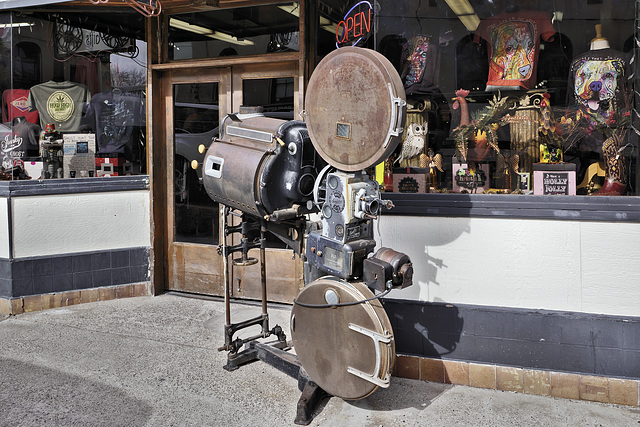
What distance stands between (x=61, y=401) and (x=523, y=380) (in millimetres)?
3238

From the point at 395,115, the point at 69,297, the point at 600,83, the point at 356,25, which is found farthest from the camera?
the point at 69,297

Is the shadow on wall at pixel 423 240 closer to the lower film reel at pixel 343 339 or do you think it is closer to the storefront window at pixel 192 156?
the lower film reel at pixel 343 339

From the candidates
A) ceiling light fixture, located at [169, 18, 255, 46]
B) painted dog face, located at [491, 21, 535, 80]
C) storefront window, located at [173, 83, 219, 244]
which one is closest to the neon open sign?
painted dog face, located at [491, 21, 535, 80]

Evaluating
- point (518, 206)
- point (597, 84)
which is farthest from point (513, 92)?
point (518, 206)

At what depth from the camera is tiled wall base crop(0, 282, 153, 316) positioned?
225 inches

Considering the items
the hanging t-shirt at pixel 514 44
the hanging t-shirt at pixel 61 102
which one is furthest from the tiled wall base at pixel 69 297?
the hanging t-shirt at pixel 514 44

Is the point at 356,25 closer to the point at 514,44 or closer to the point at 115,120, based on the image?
the point at 514,44

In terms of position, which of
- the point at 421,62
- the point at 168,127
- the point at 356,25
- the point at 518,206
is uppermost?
the point at 356,25

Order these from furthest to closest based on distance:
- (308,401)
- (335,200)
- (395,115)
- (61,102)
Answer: (61,102) → (308,401) → (335,200) → (395,115)

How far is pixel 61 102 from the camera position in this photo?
622 centimetres

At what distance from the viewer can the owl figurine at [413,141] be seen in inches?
174

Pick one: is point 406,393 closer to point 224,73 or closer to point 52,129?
point 224,73

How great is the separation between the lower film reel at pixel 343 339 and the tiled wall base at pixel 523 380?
925mm

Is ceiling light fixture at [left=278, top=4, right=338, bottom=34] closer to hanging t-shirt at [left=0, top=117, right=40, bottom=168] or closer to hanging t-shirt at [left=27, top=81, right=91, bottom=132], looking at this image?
hanging t-shirt at [left=27, top=81, right=91, bottom=132]
